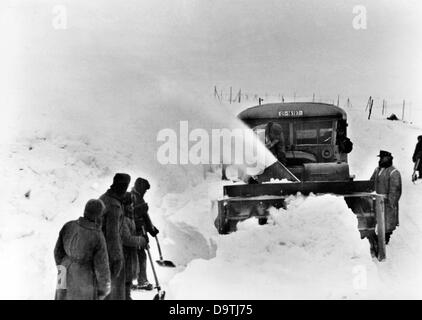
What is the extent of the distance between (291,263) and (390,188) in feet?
9.71

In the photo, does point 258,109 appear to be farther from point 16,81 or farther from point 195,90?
point 16,81

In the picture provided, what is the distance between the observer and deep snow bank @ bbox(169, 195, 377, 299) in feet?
20.3

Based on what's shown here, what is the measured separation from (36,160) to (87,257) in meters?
3.39

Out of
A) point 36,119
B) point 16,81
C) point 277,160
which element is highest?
point 16,81

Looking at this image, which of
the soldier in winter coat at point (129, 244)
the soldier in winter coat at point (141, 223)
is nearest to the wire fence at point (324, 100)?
the soldier in winter coat at point (141, 223)

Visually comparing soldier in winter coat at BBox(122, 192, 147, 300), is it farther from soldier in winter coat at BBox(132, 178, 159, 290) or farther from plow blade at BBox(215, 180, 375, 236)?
plow blade at BBox(215, 180, 375, 236)

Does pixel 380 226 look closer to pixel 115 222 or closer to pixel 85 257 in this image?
pixel 115 222

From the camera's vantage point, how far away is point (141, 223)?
21.3 ft

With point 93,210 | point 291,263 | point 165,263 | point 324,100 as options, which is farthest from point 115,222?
point 324,100

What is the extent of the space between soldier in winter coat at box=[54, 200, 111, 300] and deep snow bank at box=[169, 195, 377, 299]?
1675mm

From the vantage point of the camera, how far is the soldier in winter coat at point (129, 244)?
5.55m

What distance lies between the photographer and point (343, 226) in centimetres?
666

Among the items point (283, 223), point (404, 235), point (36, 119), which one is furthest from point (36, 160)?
point (404, 235)
